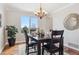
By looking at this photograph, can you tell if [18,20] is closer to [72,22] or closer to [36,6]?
[36,6]

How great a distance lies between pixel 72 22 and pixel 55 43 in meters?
0.47

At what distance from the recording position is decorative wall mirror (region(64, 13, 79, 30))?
1897 mm

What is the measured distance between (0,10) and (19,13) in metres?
0.31

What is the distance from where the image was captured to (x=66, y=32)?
1.91 metres

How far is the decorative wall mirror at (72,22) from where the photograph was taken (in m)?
1.90

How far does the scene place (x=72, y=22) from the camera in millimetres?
1911

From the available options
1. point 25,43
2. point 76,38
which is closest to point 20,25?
point 25,43

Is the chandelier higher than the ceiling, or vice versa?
the ceiling

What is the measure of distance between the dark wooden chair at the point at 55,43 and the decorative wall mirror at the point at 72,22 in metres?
0.15

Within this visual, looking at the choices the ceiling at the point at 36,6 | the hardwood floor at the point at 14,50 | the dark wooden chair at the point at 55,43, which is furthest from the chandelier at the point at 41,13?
the hardwood floor at the point at 14,50

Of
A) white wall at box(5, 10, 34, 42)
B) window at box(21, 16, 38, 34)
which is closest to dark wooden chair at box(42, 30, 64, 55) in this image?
window at box(21, 16, 38, 34)

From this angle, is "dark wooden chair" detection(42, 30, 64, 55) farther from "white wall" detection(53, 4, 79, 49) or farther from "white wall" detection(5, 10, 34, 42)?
"white wall" detection(5, 10, 34, 42)

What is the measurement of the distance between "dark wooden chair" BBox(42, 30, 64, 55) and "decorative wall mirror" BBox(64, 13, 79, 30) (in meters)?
0.15

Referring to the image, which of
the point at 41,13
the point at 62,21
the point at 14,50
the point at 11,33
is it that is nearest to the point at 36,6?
the point at 41,13
